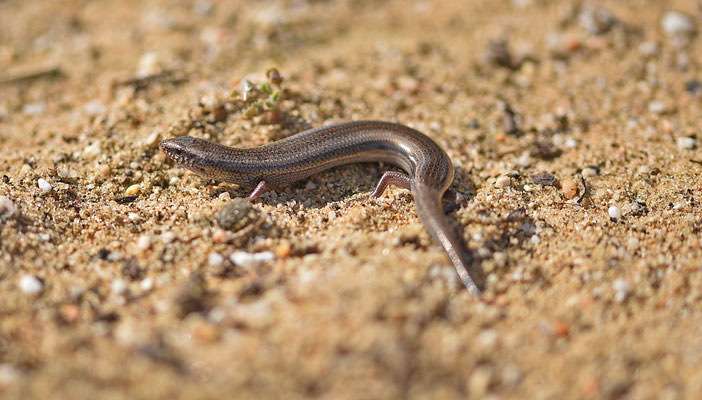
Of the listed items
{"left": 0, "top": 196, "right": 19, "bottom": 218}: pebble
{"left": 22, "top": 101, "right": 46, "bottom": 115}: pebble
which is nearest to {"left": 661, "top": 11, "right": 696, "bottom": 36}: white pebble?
{"left": 0, "top": 196, "right": 19, "bottom": 218}: pebble

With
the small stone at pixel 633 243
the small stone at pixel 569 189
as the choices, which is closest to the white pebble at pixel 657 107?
the small stone at pixel 569 189

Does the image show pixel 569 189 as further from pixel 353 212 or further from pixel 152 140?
pixel 152 140

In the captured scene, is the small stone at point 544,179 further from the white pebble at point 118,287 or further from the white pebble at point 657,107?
the white pebble at point 118,287

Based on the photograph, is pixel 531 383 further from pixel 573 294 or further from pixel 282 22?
pixel 282 22

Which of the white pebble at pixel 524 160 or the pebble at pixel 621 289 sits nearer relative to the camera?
the pebble at pixel 621 289

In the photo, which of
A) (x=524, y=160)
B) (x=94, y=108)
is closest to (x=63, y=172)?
(x=94, y=108)

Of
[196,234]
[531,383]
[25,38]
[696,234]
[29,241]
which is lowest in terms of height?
[696,234]

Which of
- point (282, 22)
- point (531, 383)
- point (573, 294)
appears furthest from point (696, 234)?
point (282, 22)
